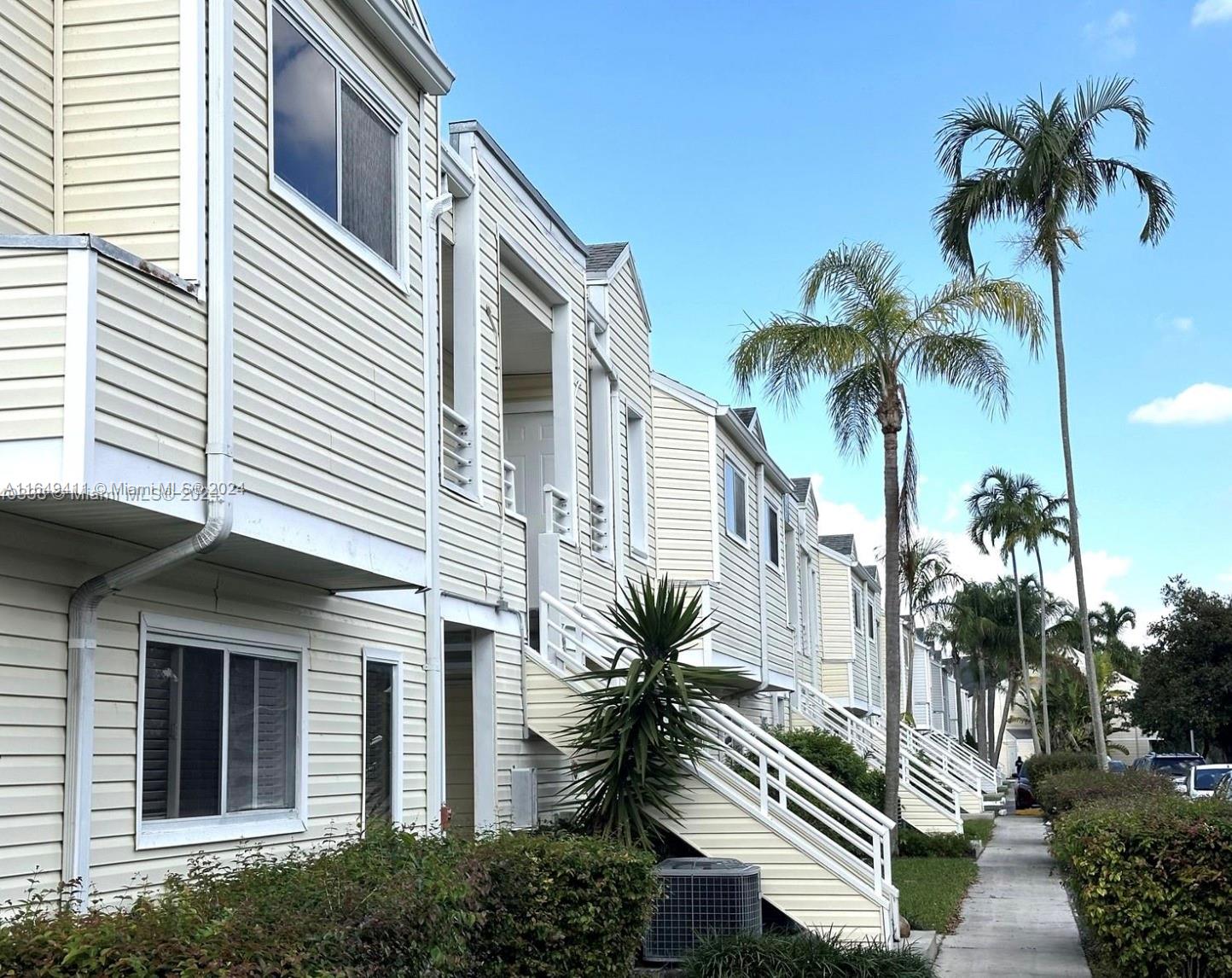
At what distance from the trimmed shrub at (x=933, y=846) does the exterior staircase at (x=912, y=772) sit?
40 centimetres

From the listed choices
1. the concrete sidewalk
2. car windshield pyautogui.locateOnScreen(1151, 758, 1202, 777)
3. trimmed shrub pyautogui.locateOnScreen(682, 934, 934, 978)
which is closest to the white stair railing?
the concrete sidewalk

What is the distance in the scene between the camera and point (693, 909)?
480 inches

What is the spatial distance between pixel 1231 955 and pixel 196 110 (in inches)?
350

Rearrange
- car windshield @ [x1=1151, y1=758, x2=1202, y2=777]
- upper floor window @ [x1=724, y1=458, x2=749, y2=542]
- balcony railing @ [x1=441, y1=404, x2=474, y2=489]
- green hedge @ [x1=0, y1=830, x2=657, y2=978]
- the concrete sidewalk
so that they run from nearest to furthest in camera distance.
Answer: green hedge @ [x1=0, y1=830, x2=657, y2=978]
balcony railing @ [x1=441, y1=404, x2=474, y2=489]
the concrete sidewalk
upper floor window @ [x1=724, y1=458, x2=749, y2=542]
car windshield @ [x1=1151, y1=758, x2=1202, y2=777]

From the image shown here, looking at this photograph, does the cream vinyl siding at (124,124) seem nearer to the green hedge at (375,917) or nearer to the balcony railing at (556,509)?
the green hedge at (375,917)

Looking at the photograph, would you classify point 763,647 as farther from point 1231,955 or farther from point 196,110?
point 196,110

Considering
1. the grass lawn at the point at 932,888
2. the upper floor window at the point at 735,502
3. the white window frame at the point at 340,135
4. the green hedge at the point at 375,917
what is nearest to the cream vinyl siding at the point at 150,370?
the white window frame at the point at 340,135

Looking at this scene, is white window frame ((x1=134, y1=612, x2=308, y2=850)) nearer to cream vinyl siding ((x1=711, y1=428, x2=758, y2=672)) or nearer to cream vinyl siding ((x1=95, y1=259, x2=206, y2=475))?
cream vinyl siding ((x1=95, y1=259, x2=206, y2=475))

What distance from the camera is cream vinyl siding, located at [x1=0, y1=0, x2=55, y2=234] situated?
23.6 ft

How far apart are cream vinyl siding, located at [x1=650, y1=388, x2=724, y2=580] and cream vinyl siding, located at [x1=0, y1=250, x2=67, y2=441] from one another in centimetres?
1503

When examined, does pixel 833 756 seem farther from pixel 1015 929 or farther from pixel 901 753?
pixel 1015 929

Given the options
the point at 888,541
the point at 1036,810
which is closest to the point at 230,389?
the point at 888,541

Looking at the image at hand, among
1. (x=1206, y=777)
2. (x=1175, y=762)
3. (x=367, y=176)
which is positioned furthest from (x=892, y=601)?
(x=1175, y=762)

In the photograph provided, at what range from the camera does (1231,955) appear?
1023 cm
